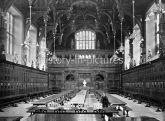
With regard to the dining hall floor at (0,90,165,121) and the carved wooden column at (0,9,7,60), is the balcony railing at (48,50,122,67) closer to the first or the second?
the carved wooden column at (0,9,7,60)

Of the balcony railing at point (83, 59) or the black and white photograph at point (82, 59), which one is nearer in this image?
the black and white photograph at point (82, 59)

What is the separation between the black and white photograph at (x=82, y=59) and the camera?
54.6 feet

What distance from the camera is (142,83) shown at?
2266cm

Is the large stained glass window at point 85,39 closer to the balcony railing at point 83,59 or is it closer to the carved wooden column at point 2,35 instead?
the balcony railing at point 83,59

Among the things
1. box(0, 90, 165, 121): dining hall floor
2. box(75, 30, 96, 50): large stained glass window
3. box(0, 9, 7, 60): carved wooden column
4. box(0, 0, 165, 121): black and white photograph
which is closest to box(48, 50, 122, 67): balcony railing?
box(0, 0, 165, 121): black and white photograph

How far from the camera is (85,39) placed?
142 ft

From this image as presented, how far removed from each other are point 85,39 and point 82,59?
451 cm

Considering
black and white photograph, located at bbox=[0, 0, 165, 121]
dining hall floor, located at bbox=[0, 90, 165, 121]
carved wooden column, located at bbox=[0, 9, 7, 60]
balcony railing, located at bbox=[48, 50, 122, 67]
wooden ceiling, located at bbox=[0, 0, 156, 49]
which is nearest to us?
dining hall floor, located at bbox=[0, 90, 165, 121]

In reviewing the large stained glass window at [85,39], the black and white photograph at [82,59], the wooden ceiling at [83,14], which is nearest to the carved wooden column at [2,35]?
the black and white photograph at [82,59]

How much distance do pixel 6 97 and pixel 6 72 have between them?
5.01 ft

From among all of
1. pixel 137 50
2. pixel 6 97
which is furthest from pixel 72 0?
pixel 6 97

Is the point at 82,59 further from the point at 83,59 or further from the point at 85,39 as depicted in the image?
the point at 85,39

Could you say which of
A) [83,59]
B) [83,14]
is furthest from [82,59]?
[83,14]

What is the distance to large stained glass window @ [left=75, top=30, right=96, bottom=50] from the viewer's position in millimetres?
43062
